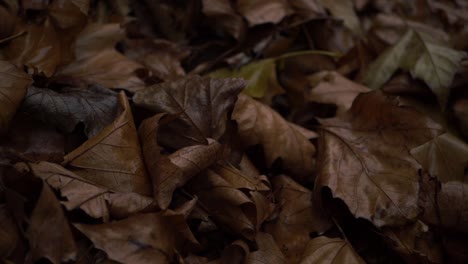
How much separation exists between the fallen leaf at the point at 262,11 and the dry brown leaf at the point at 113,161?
2.21 ft

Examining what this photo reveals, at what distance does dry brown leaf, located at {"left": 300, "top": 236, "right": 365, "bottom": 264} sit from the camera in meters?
0.98

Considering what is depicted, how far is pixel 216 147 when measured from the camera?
38.5 inches

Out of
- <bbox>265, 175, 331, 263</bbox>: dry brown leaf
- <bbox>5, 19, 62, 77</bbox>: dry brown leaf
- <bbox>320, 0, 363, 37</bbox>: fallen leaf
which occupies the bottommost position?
<bbox>265, 175, 331, 263</bbox>: dry brown leaf

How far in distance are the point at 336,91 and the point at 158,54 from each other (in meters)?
0.53

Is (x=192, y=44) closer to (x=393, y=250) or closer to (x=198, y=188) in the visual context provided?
(x=198, y=188)

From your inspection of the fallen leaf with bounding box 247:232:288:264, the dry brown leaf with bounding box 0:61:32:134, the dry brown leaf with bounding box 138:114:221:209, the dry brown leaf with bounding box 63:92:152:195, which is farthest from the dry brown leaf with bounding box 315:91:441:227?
the dry brown leaf with bounding box 0:61:32:134

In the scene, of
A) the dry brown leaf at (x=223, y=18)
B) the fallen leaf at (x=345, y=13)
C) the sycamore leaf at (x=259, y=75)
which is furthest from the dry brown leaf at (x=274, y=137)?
the fallen leaf at (x=345, y=13)

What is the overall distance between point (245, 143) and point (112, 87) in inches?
13.7

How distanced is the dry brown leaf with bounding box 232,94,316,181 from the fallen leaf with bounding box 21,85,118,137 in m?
0.29

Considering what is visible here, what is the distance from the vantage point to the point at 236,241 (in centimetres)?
94

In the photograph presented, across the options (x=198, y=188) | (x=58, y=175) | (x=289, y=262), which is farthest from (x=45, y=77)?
(x=289, y=262)

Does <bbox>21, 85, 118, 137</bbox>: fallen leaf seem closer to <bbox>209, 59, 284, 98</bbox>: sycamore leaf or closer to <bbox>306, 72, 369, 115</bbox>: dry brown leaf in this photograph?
<bbox>209, 59, 284, 98</bbox>: sycamore leaf

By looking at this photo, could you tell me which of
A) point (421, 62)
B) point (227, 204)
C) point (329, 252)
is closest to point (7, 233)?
point (227, 204)

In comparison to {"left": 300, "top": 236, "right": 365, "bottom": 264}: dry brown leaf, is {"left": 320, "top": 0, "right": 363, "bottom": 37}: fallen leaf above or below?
above
